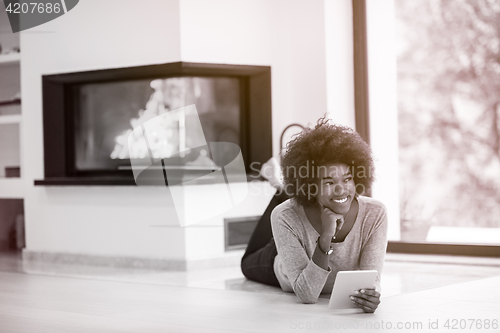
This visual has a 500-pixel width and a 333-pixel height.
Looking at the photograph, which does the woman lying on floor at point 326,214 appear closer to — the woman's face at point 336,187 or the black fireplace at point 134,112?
the woman's face at point 336,187

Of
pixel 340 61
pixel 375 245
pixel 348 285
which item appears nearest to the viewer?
pixel 348 285

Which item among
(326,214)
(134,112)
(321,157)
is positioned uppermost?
(134,112)

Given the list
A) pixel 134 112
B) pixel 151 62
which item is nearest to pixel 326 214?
pixel 151 62

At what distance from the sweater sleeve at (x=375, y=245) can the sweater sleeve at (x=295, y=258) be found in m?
0.17

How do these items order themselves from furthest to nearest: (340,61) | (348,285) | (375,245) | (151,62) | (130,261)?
(340,61) < (130,261) < (151,62) < (375,245) < (348,285)

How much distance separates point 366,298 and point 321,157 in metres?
0.56

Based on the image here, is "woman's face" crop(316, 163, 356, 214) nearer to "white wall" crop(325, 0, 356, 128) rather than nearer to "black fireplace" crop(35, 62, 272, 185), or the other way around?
"black fireplace" crop(35, 62, 272, 185)

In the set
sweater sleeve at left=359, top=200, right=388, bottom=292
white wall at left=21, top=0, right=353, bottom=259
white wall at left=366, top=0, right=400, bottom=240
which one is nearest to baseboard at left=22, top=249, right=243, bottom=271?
white wall at left=21, top=0, right=353, bottom=259

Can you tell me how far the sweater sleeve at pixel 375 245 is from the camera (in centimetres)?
272

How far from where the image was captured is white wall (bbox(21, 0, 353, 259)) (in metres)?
4.33

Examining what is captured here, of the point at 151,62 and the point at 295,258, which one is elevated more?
the point at 151,62

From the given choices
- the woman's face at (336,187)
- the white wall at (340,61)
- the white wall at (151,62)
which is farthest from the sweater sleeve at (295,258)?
the white wall at (340,61)

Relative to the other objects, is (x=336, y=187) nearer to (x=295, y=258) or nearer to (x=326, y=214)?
(x=326, y=214)

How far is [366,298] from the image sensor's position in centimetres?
253
